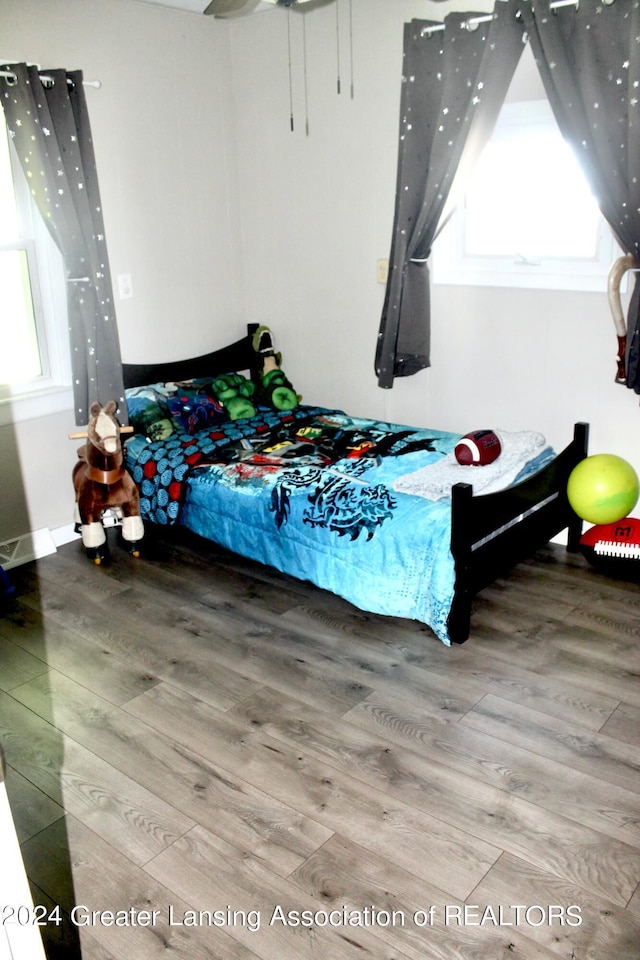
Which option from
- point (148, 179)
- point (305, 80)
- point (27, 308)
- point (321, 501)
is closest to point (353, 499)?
point (321, 501)

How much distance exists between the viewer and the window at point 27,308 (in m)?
3.70

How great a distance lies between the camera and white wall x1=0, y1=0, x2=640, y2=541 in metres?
3.63

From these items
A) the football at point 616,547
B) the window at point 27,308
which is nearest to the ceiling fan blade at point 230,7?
the window at point 27,308

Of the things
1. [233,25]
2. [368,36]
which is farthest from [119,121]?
[368,36]

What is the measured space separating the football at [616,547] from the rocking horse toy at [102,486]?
1980mm

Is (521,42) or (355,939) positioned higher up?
(521,42)

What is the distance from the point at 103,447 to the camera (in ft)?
11.4

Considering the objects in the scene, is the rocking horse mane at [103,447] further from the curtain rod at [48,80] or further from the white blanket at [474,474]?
the curtain rod at [48,80]

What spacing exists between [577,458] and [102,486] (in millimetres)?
2057

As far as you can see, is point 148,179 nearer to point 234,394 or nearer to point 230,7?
point 234,394

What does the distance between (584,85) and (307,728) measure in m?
2.51

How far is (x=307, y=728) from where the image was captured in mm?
→ 2510

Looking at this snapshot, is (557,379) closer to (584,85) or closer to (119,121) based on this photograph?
(584,85)

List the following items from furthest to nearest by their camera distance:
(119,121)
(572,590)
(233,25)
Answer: (233,25)
(119,121)
(572,590)
